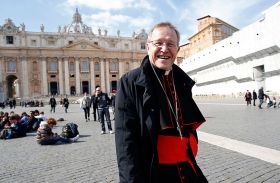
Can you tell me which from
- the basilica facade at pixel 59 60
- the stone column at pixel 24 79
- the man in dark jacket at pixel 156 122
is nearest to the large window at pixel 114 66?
the basilica facade at pixel 59 60

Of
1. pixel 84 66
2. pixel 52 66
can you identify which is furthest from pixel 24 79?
pixel 84 66

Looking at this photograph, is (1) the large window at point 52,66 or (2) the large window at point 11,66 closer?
(2) the large window at point 11,66

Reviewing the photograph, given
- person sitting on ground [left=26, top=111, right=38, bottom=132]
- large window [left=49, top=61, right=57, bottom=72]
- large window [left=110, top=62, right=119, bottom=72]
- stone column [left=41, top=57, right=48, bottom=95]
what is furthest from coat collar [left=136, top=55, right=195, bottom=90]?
large window [left=110, top=62, right=119, bottom=72]

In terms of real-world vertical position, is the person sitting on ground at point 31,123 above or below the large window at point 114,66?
below

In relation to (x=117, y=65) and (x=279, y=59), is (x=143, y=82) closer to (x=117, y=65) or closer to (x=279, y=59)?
(x=279, y=59)

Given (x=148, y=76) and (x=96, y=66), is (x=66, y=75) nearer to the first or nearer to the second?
(x=96, y=66)

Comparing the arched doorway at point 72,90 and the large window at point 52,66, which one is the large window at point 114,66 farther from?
the large window at point 52,66

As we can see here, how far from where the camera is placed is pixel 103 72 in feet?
249

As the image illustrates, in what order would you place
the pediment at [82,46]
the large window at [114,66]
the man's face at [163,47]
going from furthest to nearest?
the large window at [114,66] → the pediment at [82,46] → the man's face at [163,47]

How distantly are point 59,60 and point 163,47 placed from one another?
72.8 m

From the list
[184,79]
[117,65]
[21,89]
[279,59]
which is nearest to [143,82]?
[184,79]

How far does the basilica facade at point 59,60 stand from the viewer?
68250 millimetres

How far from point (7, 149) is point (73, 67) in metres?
66.7

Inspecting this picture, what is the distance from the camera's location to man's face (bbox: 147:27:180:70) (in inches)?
86.1
